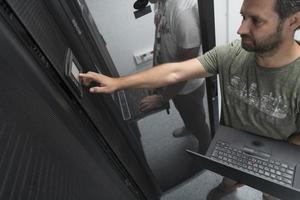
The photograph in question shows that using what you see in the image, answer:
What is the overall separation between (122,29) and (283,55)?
2.29 ft

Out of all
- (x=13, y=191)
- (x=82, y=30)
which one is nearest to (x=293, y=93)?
(x=82, y=30)

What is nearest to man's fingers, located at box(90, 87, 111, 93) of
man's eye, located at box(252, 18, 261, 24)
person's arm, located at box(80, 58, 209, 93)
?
person's arm, located at box(80, 58, 209, 93)

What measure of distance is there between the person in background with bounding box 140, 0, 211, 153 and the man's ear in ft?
1.35

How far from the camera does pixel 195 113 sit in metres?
1.62

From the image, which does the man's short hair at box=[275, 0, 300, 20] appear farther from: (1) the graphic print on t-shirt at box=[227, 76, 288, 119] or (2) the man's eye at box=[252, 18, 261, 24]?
(1) the graphic print on t-shirt at box=[227, 76, 288, 119]

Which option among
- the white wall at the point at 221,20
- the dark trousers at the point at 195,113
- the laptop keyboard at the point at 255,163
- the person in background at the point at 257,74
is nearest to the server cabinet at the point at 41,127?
the person in background at the point at 257,74

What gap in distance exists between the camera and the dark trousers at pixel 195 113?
1539mm

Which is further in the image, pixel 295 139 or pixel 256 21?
pixel 295 139

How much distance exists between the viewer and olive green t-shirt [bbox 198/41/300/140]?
3.28 ft

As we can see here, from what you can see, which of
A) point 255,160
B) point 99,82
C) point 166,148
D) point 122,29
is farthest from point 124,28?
point 166,148

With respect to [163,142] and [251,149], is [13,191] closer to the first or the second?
[251,149]

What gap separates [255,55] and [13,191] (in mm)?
1028

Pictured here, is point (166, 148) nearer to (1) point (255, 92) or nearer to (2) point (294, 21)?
(1) point (255, 92)

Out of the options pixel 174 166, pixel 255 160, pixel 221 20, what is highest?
pixel 221 20
